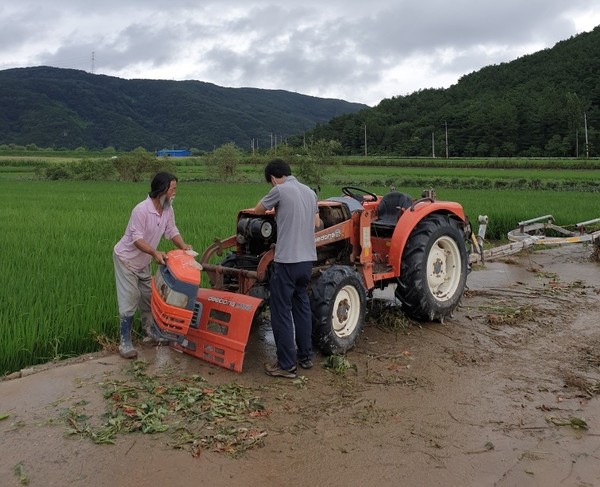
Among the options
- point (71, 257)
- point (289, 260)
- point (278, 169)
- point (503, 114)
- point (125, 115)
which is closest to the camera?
point (289, 260)

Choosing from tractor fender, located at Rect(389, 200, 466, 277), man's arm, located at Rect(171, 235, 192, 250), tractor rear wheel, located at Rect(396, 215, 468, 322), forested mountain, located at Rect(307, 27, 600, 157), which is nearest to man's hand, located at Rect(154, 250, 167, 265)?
man's arm, located at Rect(171, 235, 192, 250)

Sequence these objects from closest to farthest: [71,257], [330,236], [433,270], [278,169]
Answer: [278,169] < [330,236] < [433,270] < [71,257]

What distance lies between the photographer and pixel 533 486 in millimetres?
2748

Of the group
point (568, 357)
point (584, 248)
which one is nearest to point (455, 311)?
point (568, 357)

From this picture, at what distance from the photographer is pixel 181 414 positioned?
135 inches

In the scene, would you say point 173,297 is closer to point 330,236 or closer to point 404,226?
point 330,236

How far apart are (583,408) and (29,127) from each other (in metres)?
106

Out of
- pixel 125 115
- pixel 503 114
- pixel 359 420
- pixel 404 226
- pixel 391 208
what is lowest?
pixel 359 420

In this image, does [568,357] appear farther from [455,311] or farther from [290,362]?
[290,362]

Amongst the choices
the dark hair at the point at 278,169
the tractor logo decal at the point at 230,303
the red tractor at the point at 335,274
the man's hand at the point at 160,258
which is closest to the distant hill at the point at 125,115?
the red tractor at the point at 335,274

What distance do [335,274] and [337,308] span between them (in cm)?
28

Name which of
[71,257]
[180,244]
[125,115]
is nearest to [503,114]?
[71,257]

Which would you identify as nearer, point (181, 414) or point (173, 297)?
point (181, 414)

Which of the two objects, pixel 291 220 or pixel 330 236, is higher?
pixel 291 220
